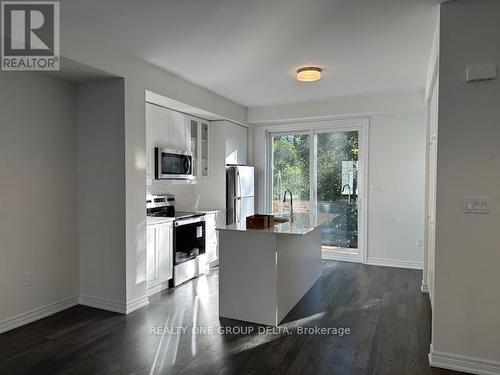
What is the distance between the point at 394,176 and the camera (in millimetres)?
5098

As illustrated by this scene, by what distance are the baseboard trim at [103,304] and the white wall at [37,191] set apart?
14cm

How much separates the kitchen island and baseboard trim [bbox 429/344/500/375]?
49.8 inches

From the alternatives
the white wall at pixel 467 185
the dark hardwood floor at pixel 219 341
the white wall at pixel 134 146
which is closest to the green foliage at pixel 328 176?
the dark hardwood floor at pixel 219 341

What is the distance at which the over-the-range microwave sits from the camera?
414 centimetres

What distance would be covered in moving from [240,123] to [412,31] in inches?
129

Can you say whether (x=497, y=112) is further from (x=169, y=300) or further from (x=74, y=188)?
(x=74, y=188)

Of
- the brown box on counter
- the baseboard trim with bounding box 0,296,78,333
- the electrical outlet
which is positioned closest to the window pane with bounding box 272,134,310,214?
the brown box on counter

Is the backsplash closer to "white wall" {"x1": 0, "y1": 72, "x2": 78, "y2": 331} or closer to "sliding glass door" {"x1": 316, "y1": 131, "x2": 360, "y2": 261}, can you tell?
"white wall" {"x1": 0, "y1": 72, "x2": 78, "y2": 331}

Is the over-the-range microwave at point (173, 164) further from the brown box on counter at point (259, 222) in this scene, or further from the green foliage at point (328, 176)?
the green foliage at point (328, 176)

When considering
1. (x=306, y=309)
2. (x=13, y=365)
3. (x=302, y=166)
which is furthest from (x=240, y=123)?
(x=13, y=365)

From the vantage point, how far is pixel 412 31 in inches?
112

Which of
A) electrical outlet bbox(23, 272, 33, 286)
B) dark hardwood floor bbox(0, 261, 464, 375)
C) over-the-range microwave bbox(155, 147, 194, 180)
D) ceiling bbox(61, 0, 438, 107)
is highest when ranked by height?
ceiling bbox(61, 0, 438, 107)

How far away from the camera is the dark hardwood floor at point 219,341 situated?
2408mm

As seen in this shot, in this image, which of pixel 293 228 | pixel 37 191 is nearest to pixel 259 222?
pixel 293 228
